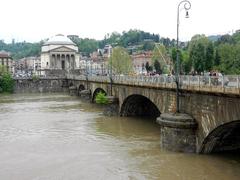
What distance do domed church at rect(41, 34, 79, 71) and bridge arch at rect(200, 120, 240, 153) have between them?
125 m

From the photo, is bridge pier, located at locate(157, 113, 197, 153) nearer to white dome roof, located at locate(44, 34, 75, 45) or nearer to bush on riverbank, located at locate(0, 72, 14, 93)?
bush on riverbank, located at locate(0, 72, 14, 93)

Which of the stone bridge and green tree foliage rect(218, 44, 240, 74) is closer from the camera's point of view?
the stone bridge

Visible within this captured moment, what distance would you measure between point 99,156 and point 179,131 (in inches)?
221

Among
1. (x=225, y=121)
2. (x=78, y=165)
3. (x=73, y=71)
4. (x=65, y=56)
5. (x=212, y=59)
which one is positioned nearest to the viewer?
(x=225, y=121)

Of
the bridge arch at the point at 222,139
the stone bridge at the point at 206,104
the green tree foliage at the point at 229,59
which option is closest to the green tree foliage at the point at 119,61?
the green tree foliage at the point at 229,59

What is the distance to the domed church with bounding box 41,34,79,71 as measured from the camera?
152 m

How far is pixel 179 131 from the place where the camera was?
26688mm

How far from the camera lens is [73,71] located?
13912 centimetres

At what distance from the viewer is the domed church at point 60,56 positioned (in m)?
152

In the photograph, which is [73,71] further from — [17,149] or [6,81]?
[17,149]

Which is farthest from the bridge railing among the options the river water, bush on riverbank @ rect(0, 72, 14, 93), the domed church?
the domed church

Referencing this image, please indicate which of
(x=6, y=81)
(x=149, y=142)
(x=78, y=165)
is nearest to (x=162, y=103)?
(x=149, y=142)

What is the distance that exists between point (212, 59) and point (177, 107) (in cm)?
4652

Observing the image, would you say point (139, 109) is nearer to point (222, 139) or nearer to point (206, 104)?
point (222, 139)
